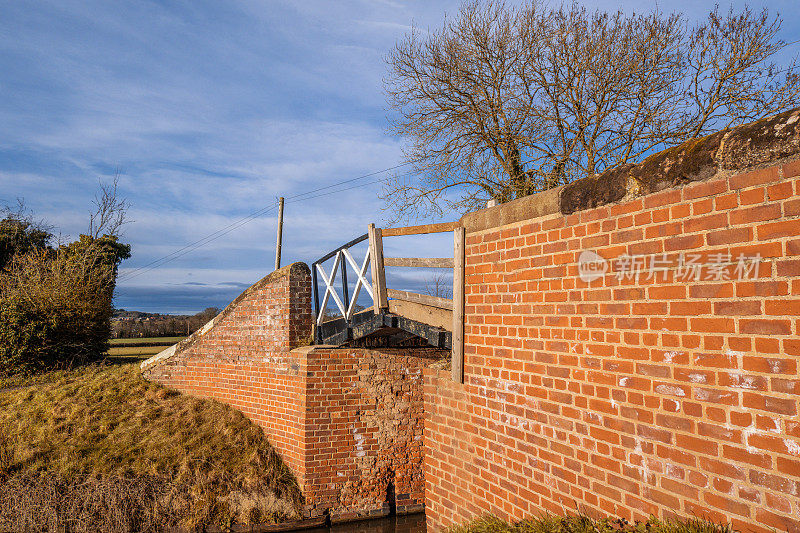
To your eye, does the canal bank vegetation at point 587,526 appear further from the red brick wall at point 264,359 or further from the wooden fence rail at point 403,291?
the red brick wall at point 264,359

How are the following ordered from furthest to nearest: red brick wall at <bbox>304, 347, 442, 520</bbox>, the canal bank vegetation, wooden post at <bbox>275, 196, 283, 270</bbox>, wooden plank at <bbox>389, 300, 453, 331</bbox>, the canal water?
wooden post at <bbox>275, 196, 283, 270</bbox> → red brick wall at <bbox>304, 347, 442, 520</bbox> → the canal water → wooden plank at <bbox>389, 300, 453, 331</bbox> → the canal bank vegetation

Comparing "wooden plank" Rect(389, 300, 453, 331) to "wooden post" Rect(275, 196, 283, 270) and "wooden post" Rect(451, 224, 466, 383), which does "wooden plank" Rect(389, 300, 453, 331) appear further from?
"wooden post" Rect(275, 196, 283, 270)

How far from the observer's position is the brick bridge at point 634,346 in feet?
7.44

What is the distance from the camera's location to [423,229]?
5.36 meters

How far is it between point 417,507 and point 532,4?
11823mm

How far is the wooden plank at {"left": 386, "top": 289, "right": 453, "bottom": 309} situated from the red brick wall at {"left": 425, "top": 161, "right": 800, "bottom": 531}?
1.25 metres

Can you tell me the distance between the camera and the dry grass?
8.20m

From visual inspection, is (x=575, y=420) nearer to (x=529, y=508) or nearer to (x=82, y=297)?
(x=529, y=508)

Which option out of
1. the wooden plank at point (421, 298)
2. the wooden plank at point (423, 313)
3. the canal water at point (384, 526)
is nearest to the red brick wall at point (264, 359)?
the canal water at point (384, 526)

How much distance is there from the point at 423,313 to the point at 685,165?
13.6 feet

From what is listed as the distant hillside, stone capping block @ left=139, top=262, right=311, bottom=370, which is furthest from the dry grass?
the distant hillside

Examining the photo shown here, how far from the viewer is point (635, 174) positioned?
297 cm

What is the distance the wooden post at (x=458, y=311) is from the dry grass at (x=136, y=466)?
18.5 feet

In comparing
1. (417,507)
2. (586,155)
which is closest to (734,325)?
(417,507)
